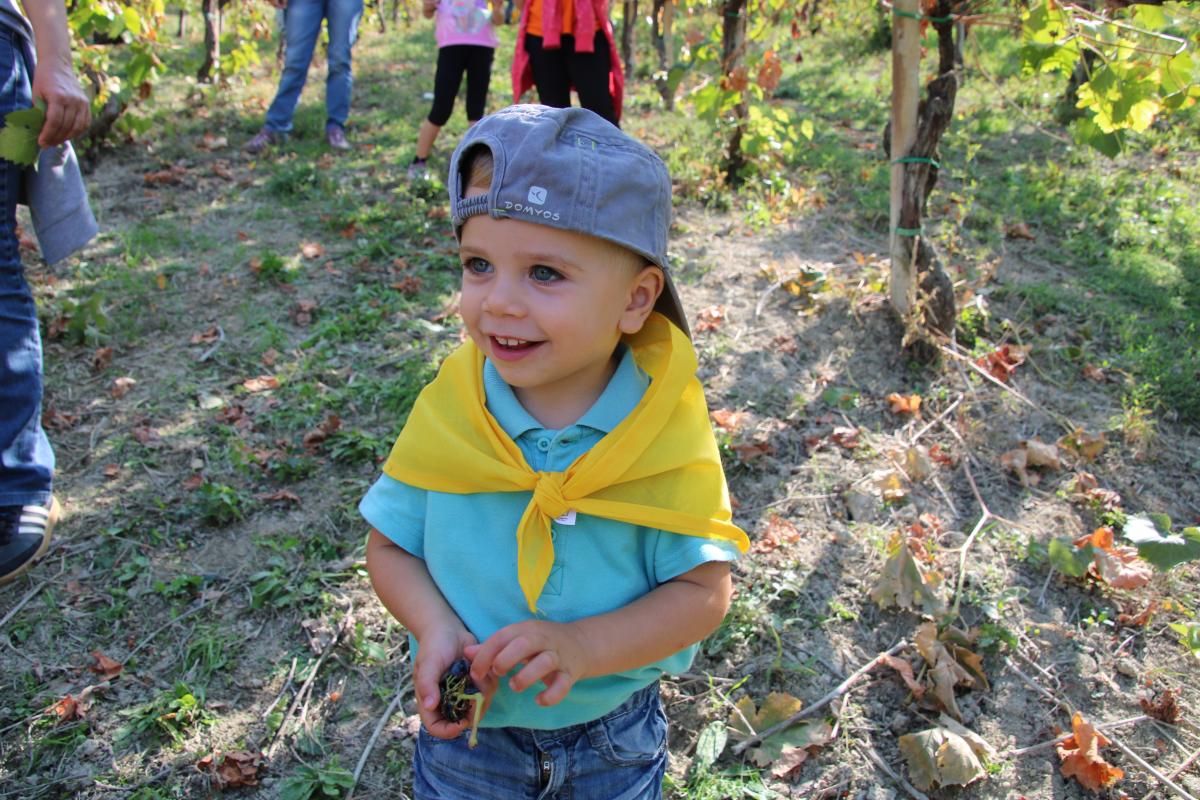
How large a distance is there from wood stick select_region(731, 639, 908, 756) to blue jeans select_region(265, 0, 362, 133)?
17.3ft

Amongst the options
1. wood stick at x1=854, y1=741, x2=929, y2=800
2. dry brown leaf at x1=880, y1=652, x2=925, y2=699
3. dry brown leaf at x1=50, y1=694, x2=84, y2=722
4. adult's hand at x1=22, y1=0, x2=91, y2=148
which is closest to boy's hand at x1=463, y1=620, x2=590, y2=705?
wood stick at x1=854, y1=741, x2=929, y2=800

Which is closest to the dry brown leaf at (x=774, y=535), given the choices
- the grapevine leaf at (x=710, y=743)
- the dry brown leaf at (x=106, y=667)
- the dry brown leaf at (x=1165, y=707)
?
the grapevine leaf at (x=710, y=743)

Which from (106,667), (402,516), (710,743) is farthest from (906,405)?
Result: (106,667)

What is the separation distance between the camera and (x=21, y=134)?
2389 millimetres

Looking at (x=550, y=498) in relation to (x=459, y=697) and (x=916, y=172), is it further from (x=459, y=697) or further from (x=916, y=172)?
(x=916, y=172)

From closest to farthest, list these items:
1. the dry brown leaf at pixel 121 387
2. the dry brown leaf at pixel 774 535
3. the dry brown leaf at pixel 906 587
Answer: the dry brown leaf at pixel 906 587 → the dry brown leaf at pixel 774 535 → the dry brown leaf at pixel 121 387

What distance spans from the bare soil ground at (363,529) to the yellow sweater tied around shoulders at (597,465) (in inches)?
39.9

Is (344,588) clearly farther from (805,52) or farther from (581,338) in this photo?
(805,52)

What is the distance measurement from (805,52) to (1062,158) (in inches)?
193

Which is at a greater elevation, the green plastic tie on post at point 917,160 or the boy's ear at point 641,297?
the boy's ear at point 641,297

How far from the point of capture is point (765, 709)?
2.30 meters

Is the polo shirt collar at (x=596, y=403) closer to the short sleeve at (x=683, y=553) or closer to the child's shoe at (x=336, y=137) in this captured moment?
the short sleeve at (x=683, y=553)

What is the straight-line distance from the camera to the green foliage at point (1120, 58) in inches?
106

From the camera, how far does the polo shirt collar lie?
151 centimetres
